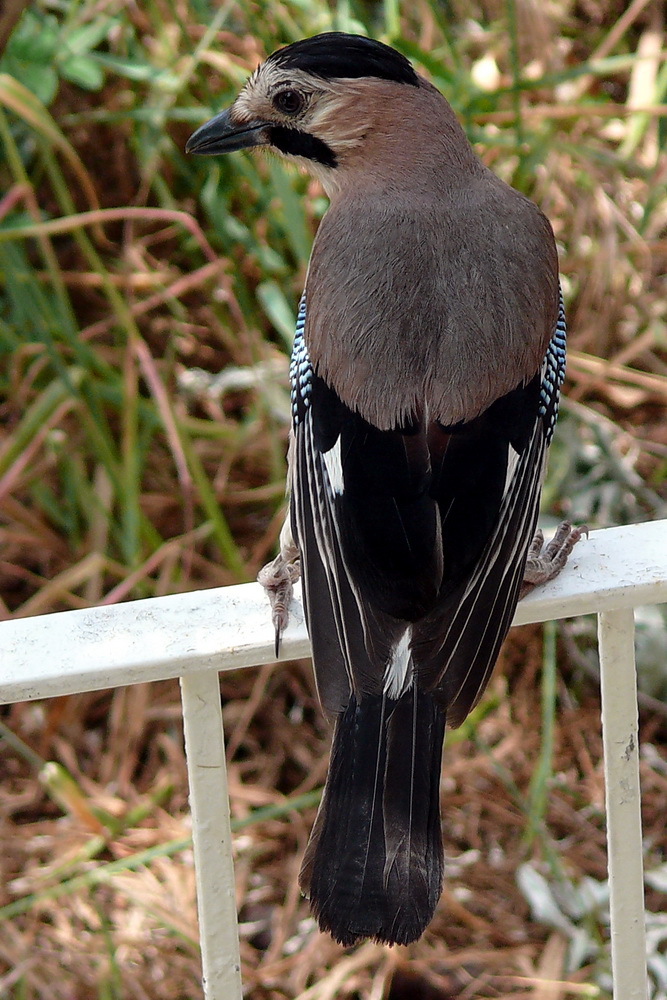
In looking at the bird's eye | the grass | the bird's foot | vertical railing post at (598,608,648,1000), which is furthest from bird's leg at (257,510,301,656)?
the bird's eye

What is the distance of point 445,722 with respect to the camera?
1.98m

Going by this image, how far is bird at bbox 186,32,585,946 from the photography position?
6.27 feet

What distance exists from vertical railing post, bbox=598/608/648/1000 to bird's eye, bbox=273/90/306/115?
1253mm

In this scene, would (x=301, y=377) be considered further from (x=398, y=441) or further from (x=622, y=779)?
(x=622, y=779)

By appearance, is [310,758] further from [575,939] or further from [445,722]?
[445,722]

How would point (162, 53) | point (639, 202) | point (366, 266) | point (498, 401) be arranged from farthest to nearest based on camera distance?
point (639, 202), point (162, 53), point (366, 266), point (498, 401)

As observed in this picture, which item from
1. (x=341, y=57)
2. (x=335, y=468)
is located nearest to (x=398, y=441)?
(x=335, y=468)

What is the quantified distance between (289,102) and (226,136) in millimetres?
152

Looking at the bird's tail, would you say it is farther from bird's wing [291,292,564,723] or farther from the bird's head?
the bird's head

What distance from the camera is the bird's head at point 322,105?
8.21 ft

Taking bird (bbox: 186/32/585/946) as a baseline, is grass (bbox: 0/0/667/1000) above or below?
below

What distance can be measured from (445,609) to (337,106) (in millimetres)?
1132

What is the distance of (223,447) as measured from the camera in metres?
4.28

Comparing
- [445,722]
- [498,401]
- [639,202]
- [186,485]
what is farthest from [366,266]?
[639,202]
